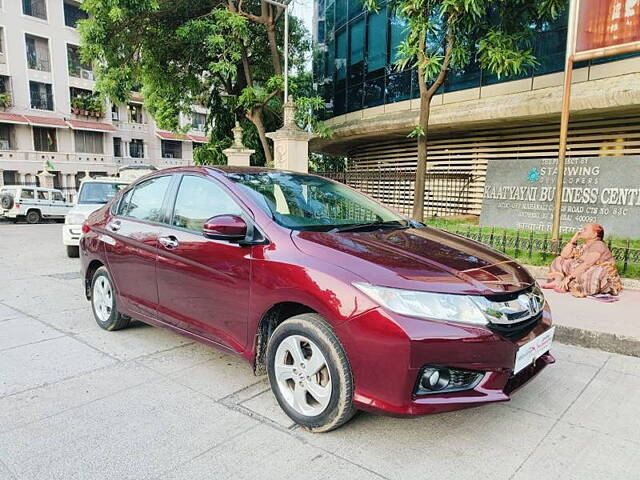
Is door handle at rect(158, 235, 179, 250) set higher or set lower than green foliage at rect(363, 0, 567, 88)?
lower

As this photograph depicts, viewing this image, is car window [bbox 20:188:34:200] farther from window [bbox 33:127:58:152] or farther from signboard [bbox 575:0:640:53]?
signboard [bbox 575:0:640:53]

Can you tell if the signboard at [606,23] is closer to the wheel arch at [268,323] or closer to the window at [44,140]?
the wheel arch at [268,323]

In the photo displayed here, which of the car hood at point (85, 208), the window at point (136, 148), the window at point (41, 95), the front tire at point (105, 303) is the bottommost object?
the front tire at point (105, 303)

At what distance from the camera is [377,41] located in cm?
1409

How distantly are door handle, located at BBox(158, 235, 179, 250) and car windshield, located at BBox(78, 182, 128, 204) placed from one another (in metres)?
6.94

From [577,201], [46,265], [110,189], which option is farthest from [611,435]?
[110,189]

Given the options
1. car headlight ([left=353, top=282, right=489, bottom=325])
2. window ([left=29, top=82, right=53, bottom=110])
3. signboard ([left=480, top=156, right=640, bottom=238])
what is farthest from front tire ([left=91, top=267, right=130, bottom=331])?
window ([left=29, top=82, right=53, bottom=110])

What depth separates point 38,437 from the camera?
2.71 m

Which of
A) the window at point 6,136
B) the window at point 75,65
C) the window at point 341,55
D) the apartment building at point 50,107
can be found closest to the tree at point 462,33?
the window at point 341,55

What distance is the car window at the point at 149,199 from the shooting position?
155 inches

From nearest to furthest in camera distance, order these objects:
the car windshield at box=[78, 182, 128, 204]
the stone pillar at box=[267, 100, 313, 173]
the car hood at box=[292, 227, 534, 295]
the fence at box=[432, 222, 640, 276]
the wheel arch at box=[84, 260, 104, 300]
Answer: the car hood at box=[292, 227, 534, 295] < the wheel arch at box=[84, 260, 104, 300] < the fence at box=[432, 222, 640, 276] < the car windshield at box=[78, 182, 128, 204] < the stone pillar at box=[267, 100, 313, 173]

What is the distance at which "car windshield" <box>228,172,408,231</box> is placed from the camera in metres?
3.24

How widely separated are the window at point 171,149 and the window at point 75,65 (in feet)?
25.7

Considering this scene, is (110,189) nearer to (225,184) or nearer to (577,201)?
(225,184)
